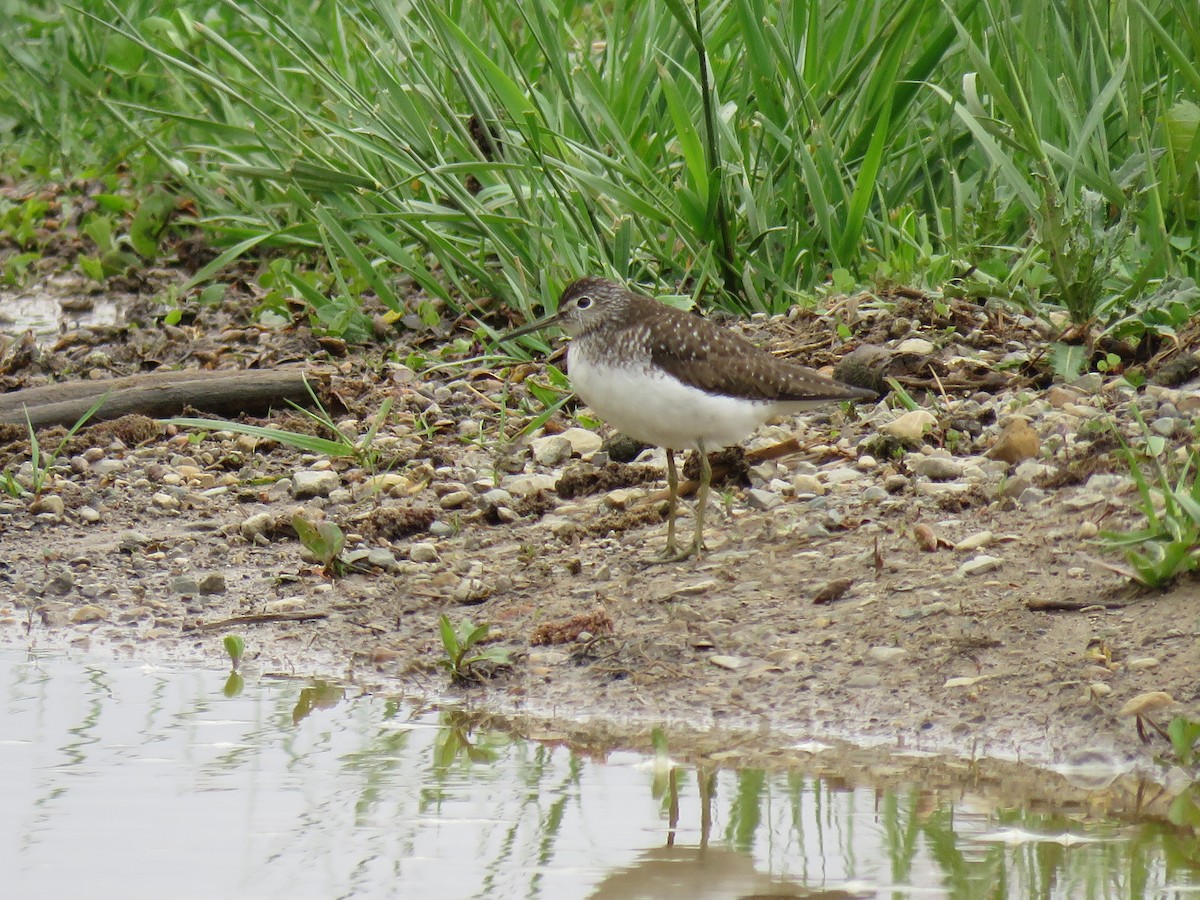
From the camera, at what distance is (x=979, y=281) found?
6.57 meters

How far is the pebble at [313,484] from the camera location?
6.36 meters

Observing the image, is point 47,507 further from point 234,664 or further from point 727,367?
point 727,367

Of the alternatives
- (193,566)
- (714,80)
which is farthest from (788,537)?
(714,80)

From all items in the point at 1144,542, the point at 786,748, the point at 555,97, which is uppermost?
the point at 555,97

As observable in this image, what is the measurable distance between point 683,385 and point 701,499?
43 centimetres

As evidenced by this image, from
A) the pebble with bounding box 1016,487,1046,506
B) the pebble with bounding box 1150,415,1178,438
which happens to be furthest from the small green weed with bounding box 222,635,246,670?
the pebble with bounding box 1150,415,1178,438

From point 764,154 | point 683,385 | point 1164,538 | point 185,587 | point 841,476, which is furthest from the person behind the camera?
point 764,154

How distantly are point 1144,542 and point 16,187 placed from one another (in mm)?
8442

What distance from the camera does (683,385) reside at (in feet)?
17.4

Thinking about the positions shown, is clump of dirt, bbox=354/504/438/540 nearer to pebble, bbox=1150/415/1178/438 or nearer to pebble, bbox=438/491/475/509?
pebble, bbox=438/491/475/509

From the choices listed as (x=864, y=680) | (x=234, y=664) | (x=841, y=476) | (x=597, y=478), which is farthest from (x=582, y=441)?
(x=864, y=680)

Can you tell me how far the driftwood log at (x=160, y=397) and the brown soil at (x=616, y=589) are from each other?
12 cm

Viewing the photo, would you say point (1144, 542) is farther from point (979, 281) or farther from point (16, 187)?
point (16, 187)

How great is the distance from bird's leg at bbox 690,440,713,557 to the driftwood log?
2180 mm
